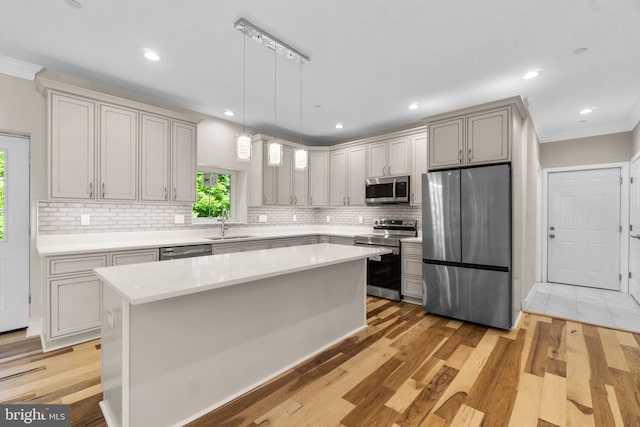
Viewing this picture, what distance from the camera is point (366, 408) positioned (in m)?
1.94

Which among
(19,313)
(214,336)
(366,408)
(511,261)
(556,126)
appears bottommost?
(366,408)

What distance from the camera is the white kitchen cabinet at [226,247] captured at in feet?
12.4

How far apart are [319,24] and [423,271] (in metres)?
2.92

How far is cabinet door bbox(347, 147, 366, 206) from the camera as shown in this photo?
508 centimetres

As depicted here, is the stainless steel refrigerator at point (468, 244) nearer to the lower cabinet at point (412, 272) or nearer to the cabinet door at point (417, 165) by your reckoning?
the lower cabinet at point (412, 272)

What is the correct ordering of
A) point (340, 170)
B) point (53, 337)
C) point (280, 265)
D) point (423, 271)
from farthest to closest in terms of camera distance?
point (340, 170) → point (423, 271) → point (53, 337) → point (280, 265)

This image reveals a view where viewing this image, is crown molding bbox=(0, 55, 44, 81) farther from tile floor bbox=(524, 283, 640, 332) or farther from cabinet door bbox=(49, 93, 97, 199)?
tile floor bbox=(524, 283, 640, 332)

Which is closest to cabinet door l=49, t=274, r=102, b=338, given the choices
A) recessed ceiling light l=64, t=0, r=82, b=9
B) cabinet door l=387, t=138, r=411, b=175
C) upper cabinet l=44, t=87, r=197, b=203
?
upper cabinet l=44, t=87, r=197, b=203

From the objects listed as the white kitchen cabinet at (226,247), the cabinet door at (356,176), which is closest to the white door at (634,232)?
the cabinet door at (356,176)

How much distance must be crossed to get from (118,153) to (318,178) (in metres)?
3.14

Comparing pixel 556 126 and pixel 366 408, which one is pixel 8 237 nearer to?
pixel 366 408

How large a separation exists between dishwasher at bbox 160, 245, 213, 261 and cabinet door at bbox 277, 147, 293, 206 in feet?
5.56

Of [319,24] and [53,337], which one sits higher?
[319,24]

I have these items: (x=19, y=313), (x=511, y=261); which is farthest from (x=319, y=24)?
(x=19, y=313)
